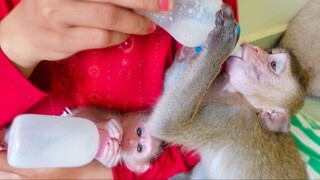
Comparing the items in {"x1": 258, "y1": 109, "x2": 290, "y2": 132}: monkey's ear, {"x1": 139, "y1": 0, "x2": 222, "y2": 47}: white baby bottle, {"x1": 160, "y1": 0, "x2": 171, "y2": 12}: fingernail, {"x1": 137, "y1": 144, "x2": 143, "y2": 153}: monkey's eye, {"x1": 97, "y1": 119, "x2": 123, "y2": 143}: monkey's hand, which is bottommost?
{"x1": 137, "y1": 144, "x2": 143, "y2": 153}: monkey's eye

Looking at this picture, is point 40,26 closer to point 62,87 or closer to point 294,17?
point 62,87

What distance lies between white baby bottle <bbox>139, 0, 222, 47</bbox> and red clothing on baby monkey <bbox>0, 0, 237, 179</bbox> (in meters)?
0.17

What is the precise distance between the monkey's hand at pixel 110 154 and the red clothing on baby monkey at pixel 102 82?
0.03 m

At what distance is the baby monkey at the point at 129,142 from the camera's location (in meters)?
1.14

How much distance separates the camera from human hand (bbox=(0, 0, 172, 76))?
697mm

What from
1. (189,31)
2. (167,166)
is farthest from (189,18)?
(167,166)

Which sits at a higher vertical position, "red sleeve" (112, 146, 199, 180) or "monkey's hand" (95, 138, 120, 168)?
"monkey's hand" (95, 138, 120, 168)

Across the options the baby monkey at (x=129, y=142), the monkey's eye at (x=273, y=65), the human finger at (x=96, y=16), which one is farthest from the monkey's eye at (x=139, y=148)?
the human finger at (x=96, y=16)

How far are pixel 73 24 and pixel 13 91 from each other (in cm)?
27

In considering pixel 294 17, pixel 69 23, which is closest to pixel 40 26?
pixel 69 23

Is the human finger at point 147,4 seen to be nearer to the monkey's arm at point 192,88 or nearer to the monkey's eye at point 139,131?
the monkey's arm at point 192,88

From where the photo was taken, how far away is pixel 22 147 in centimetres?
91

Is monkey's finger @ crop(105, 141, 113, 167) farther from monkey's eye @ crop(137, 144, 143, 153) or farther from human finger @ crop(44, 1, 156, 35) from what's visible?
human finger @ crop(44, 1, 156, 35)

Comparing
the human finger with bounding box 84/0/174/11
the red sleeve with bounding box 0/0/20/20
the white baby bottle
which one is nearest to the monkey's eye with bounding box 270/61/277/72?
the white baby bottle
